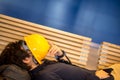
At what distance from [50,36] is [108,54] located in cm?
95

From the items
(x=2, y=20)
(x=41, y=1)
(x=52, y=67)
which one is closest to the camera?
(x=52, y=67)

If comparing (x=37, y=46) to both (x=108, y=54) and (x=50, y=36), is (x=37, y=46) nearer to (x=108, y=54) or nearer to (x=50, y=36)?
(x=50, y=36)

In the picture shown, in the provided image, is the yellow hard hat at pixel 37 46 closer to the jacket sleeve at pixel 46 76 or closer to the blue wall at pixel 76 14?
the jacket sleeve at pixel 46 76

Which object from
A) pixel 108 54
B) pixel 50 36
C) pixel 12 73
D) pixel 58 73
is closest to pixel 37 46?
pixel 58 73

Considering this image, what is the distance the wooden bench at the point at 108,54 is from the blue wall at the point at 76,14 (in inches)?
4.4

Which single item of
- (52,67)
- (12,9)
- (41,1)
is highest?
(41,1)

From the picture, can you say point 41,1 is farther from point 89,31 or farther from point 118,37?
point 118,37

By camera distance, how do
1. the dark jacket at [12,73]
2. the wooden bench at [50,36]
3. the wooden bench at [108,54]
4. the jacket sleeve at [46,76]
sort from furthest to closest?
1. the wooden bench at [108,54]
2. the wooden bench at [50,36]
3. the jacket sleeve at [46,76]
4. the dark jacket at [12,73]

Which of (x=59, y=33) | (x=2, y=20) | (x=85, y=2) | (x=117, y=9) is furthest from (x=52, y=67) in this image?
(x=117, y=9)

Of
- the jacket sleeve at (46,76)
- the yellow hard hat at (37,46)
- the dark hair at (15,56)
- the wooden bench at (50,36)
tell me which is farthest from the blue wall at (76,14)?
the jacket sleeve at (46,76)

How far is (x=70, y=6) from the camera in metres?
2.97

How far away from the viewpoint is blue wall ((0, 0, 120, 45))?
111 inches

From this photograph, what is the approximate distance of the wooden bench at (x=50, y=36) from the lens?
2.73m

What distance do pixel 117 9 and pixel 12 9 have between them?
1.59 metres
